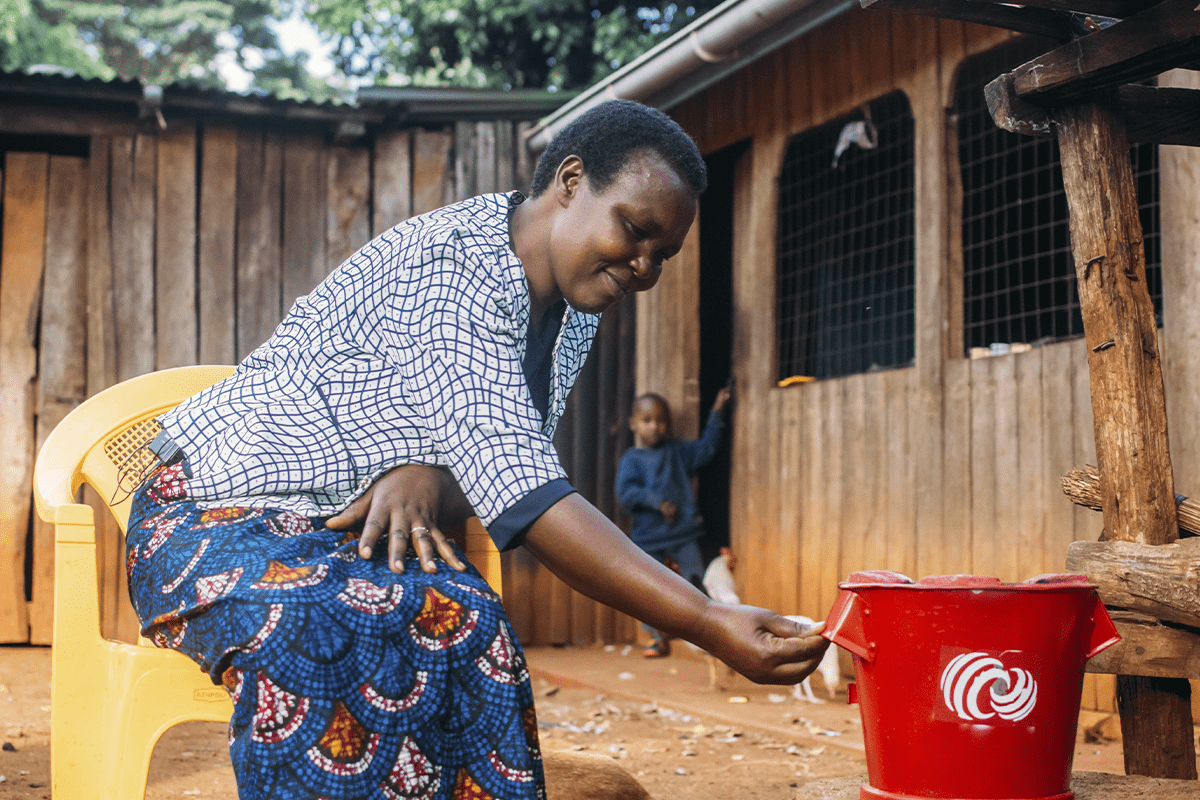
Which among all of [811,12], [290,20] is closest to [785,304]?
[811,12]

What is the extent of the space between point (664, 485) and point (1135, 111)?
179 inches

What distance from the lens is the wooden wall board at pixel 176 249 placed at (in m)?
7.02

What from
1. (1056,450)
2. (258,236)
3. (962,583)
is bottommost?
(962,583)

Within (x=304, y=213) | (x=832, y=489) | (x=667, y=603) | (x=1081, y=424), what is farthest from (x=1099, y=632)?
(x=304, y=213)

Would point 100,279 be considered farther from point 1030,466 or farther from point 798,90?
point 1030,466

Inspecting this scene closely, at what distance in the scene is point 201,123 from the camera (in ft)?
23.5

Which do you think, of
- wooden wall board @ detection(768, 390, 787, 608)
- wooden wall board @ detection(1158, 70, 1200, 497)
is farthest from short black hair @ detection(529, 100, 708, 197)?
wooden wall board @ detection(768, 390, 787, 608)

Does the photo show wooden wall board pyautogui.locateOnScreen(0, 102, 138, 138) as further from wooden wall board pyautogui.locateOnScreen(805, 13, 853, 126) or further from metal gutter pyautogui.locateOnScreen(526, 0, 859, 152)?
wooden wall board pyautogui.locateOnScreen(805, 13, 853, 126)

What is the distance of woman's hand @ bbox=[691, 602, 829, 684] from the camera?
5.79 feet

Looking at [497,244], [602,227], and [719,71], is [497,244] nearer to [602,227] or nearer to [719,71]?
[602,227]

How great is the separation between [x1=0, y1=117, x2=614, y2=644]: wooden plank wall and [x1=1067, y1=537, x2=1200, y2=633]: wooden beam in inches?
209

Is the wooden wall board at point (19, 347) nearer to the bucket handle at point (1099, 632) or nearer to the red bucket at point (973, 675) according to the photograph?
the red bucket at point (973, 675)

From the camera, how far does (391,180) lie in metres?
7.43

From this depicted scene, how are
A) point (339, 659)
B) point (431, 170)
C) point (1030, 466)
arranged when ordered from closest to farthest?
1. point (339, 659)
2. point (1030, 466)
3. point (431, 170)
